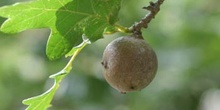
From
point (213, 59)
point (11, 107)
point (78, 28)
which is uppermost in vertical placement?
point (78, 28)

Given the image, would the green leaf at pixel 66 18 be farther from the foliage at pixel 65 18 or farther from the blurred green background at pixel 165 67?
the blurred green background at pixel 165 67

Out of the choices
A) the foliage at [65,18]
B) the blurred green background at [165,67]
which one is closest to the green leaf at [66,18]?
the foliage at [65,18]

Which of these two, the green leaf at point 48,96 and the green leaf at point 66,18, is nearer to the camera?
the green leaf at point 66,18

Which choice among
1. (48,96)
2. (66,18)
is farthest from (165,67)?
(66,18)

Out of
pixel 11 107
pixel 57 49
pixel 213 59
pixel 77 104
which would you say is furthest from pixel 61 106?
pixel 57 49

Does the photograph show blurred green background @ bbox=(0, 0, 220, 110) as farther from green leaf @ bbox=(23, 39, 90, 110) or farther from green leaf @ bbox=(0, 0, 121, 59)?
green leaf @ bbox=(0, 0, 121, 59)

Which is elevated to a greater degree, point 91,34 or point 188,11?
point 91,34

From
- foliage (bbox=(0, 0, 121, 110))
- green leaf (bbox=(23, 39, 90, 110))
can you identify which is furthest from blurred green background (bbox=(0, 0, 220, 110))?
foliage (bbox=(0, 0, 121, 110))

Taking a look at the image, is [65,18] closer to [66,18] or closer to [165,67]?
[66,18]

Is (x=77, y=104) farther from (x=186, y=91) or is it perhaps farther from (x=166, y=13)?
(x=166, y=13)
